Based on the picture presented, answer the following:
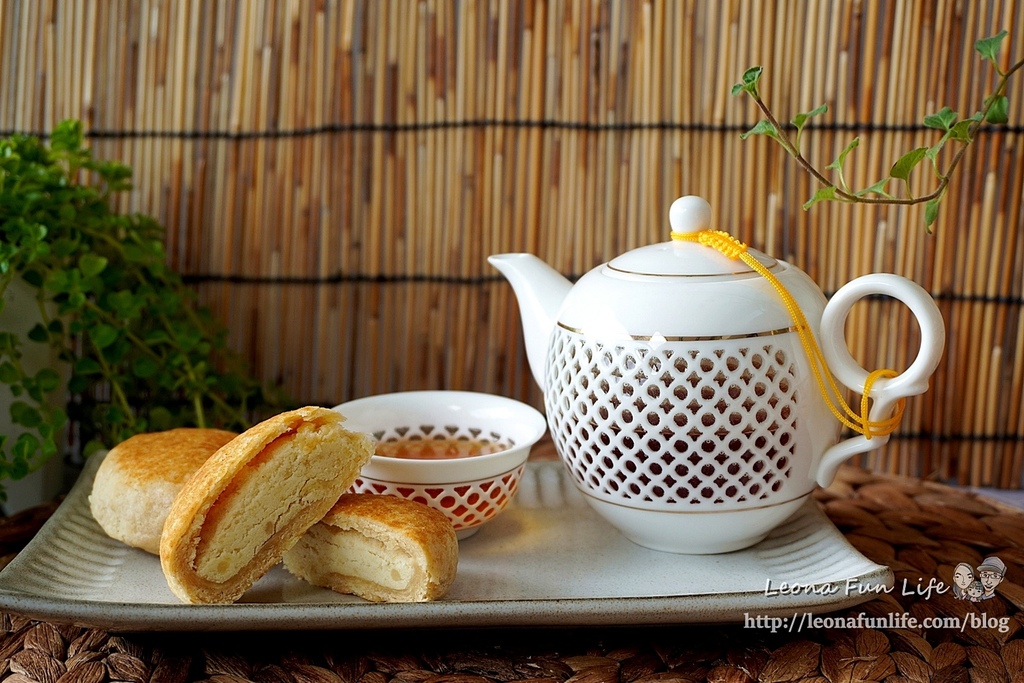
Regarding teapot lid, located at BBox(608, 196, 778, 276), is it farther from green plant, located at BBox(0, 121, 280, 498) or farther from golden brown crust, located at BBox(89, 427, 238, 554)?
green plant, located at BBox(0, 121, 280, 498)

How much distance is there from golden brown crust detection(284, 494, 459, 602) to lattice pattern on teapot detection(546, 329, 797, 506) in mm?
175

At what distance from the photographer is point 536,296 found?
3.36 ft

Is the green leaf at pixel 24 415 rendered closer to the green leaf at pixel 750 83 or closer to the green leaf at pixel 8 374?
the green leaf at pixel 8 374

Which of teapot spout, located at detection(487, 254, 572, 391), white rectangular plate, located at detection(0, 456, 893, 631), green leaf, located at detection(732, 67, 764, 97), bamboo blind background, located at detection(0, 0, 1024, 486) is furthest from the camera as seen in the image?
bamboo blind background, located at detection(0, 0, 1024, 486)

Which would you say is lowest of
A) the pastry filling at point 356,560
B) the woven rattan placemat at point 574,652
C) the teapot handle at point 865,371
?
the woven rattan placemat at point 574,652

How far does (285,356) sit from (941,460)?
965 millimetres

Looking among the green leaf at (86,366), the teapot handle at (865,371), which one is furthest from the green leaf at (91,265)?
the teapot handle at (865,371)

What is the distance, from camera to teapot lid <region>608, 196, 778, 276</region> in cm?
88

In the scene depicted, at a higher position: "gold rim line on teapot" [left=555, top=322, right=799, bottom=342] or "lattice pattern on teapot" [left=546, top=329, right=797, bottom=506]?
"gold rim line on teapot" [left=555, top=322, right=799, bottom=342]

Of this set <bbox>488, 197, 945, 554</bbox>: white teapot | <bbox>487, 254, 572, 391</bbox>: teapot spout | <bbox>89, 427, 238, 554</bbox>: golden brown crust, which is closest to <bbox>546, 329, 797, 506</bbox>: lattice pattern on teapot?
<bbox>488, 197, 945, 554</bbox>: white teapot

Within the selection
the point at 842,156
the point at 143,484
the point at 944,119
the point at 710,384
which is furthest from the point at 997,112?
the point at 143,484

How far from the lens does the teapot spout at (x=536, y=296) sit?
1011 millimetres

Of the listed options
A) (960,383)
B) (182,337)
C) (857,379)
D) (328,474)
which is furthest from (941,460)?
(182,337)

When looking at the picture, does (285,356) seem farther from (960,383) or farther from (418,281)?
(960,383)
